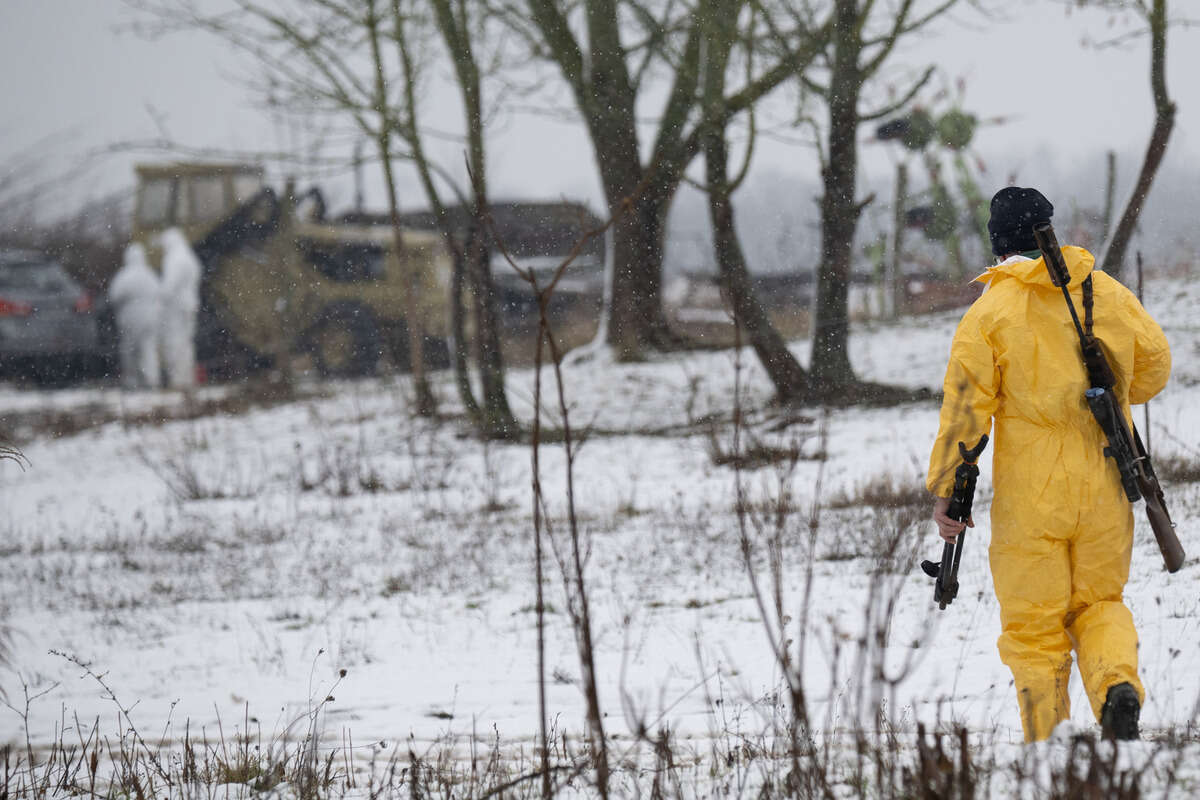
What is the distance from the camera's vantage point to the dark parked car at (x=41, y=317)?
16.4 m

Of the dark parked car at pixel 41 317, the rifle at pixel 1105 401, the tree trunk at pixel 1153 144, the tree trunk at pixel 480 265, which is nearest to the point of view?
the rifle at pixel 1105 401

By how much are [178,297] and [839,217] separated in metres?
11.7

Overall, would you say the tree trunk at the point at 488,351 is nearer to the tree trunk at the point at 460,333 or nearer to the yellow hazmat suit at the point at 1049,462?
the tree trunk at the point at 460,333

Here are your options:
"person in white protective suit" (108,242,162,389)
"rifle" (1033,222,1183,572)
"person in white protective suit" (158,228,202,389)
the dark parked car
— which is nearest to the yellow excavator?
"person in white protective suit" (158,228,202,389)

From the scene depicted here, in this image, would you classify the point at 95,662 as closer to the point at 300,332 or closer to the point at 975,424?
the point at 975,424

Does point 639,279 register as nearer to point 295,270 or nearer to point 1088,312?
point 295,270

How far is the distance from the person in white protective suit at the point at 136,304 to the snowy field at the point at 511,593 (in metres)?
5.73

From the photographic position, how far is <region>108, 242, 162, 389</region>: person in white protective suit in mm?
17594

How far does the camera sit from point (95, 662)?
517 centimetres

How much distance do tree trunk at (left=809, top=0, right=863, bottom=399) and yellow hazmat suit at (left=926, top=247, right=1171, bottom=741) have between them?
832cm

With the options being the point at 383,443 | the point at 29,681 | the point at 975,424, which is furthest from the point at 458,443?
the point at 975,424

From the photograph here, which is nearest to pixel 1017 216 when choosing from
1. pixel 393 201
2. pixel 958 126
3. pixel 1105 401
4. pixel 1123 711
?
pixel 1105 401

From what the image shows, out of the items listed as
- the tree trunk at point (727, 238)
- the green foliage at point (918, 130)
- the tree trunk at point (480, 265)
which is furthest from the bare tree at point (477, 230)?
the green foliage at point (918, 130)

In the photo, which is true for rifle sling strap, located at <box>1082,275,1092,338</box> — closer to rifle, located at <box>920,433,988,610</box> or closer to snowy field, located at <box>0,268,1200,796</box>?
rifle, located at <box>920,433,988,610</box>
